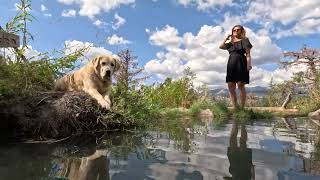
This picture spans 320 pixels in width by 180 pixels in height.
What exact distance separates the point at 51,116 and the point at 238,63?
17.1ft

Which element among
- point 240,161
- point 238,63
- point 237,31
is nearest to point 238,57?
point 238,63

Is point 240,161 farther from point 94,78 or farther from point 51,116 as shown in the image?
point 94,78

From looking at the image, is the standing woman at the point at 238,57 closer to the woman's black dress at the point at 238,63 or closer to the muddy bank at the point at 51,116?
the woman's black dress at the point at 238,63

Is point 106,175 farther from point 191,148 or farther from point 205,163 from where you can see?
point 191,148

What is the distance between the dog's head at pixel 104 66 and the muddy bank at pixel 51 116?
2.73ft

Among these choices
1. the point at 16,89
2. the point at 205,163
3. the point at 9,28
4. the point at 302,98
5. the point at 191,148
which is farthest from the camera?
the point at 302,98

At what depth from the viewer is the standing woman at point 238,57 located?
849 centimetres

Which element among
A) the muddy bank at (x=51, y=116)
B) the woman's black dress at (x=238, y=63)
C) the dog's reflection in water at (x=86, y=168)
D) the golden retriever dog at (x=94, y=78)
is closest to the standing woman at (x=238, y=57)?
the woman's black dress at (x=238, y=63)

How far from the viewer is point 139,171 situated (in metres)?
2.52

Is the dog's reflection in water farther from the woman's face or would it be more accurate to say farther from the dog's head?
the woman's face

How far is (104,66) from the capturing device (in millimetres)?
5770

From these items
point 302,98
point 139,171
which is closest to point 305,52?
point 302,98

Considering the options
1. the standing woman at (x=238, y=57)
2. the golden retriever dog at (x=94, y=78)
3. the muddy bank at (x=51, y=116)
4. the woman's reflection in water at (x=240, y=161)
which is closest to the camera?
the woman's reflection in water at (x=240, y=161)

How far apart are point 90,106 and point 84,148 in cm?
137
